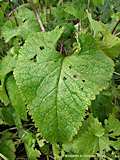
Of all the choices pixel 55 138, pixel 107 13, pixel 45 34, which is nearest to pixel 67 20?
pixel 107 13

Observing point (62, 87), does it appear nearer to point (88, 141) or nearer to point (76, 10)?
point (88, 141)

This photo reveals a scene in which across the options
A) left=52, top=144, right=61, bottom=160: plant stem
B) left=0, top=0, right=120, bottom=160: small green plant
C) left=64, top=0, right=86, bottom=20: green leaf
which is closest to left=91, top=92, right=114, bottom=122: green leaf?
left=0, top=0, right=120, bottom=160: small green plant

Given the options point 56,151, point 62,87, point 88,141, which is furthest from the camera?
point 56,151

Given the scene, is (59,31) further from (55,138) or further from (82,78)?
(55,138)

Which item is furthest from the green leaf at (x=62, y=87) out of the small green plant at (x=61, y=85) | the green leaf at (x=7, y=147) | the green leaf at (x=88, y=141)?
the green leaf at (x=7, y=147)

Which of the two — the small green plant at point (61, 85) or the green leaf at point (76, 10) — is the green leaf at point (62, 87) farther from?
the green leaf at point (76, 10)

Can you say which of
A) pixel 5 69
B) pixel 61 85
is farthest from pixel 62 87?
pixel 5 69

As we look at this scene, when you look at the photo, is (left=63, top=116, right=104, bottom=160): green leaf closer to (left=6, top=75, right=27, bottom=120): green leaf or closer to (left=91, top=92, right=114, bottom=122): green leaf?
(left=91, top=92, right=114, bottom=122): green leaf
